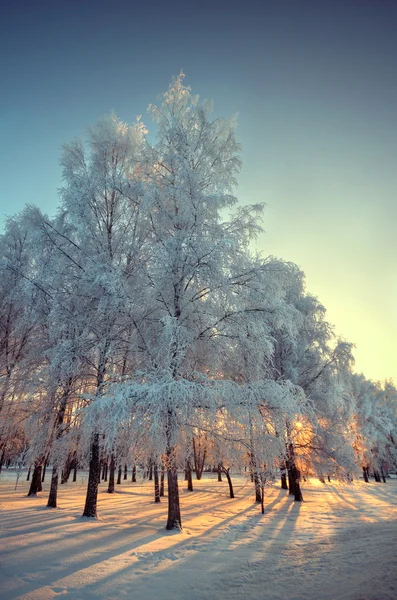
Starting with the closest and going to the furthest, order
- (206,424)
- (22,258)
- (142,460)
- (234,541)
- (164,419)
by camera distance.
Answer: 1. (164,419)
2. (206,424)
3. (142,460)
4. (234,541)
5. (22,258)

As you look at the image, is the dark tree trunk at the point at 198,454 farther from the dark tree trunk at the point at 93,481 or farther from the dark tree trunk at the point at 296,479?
the dark tree trunk at the point at 296,479

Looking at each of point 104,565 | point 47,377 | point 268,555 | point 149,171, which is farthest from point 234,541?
point 149,171

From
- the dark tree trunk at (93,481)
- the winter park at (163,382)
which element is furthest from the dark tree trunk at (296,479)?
the dark tree trunk at (93,481)

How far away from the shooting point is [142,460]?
805cm

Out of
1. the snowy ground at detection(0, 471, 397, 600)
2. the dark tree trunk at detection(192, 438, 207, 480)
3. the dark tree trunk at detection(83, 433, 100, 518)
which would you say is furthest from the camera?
the dark tree trunk at detection(83, 433, 100, 518)

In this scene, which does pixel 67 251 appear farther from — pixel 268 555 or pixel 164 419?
pixel 268 555

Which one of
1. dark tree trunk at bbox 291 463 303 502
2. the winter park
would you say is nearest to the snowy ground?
the winter park

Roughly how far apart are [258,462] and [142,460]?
3.01 metres

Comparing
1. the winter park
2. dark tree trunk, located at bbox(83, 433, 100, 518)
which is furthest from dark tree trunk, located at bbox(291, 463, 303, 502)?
dark tree trunk, located at bbox(83, 433, 100, 518)

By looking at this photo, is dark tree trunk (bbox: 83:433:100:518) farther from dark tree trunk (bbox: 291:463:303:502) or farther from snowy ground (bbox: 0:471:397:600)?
dark tree trunk (bbox: 291:463:303:502)

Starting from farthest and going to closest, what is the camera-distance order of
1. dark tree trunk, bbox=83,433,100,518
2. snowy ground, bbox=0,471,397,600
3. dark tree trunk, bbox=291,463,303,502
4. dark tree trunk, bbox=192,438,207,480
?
dark tree trunk, bbox=291,463,303,502, dark tree trunk, bbox=83,433,100,518, dark tree trunk, bbox=192,438,207,480, snowy ground, bbox=0,471,397,600

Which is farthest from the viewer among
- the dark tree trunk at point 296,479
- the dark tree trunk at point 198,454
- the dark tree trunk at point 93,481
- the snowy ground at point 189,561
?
the dark tree trunk at point 296,479

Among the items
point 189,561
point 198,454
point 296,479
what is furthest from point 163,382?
point 198,454

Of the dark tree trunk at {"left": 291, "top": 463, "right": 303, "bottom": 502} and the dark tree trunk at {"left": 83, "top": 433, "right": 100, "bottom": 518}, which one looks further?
the dark tree trunk at {"left": 291, "top": 463, "right": 303, "bottom": 502}
